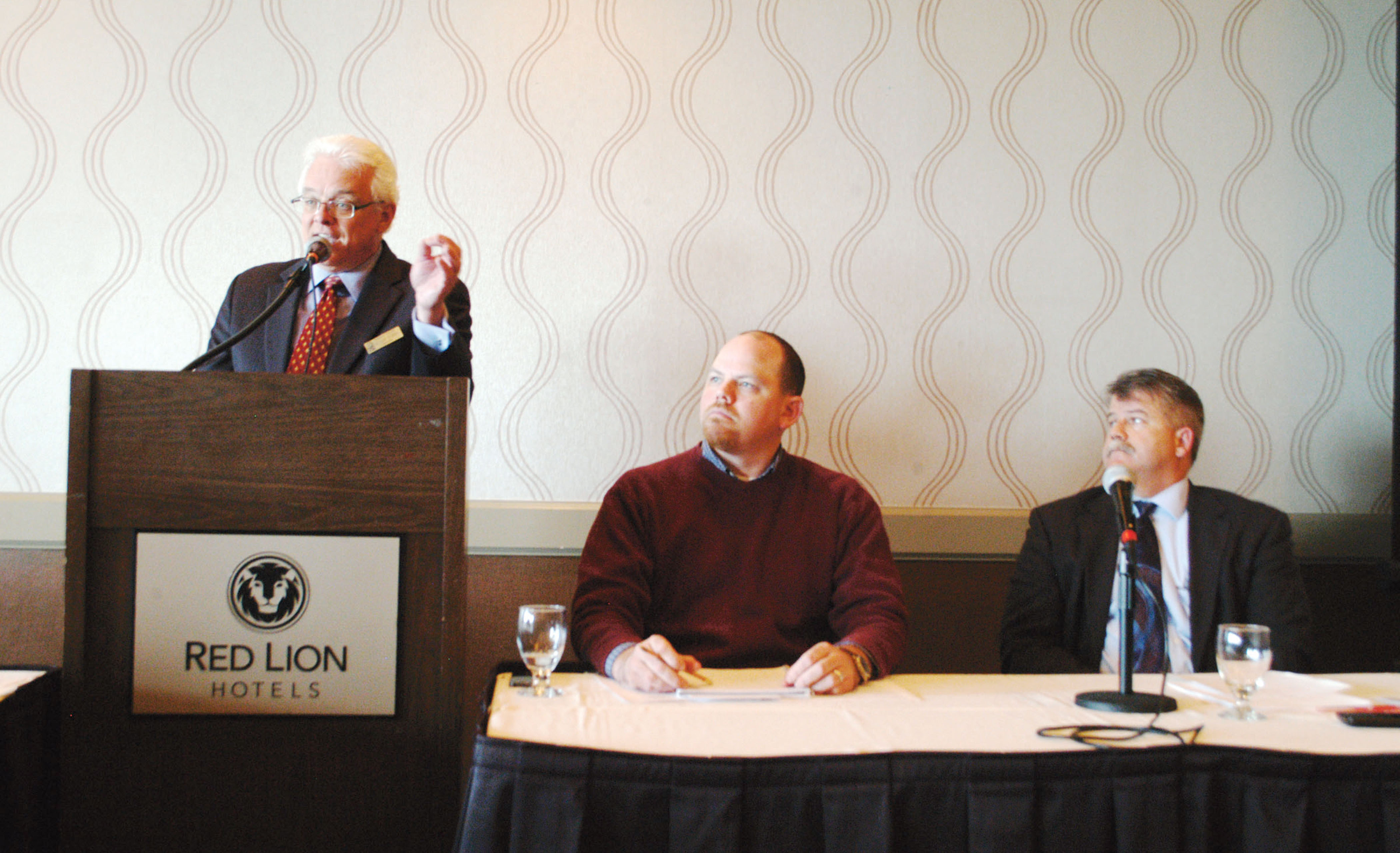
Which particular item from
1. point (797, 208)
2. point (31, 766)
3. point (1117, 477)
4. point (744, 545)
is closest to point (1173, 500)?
point (1117, 477)

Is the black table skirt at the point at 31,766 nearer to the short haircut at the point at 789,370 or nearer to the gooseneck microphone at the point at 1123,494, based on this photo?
the short haircut at the point at 789,370

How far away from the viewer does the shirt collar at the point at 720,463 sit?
1.90 meters

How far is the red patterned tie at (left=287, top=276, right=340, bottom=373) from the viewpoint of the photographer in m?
1.75

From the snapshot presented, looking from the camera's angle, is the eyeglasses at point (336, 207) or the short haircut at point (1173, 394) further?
the short haircut at point (1173, 394)

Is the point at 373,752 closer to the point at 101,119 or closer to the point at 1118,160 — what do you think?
the point at 101,119

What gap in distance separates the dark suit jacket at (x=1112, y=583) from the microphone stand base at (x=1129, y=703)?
58 centimetres

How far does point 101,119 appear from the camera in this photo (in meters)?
2.29

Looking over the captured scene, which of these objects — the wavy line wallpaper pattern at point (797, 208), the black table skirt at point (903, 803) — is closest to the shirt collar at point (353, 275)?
the wavy line wallpaper pattern at point (797, 208)

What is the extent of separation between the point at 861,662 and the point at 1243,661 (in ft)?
1.68

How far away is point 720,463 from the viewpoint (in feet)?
6.24

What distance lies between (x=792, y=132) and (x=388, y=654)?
164cm

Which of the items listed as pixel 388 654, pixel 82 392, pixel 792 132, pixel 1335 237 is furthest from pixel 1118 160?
pixel 82 392

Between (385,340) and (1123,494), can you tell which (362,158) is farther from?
(1123,494)

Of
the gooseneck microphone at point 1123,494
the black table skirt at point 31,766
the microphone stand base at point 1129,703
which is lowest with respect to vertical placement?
the black table skirt at point 31,766
